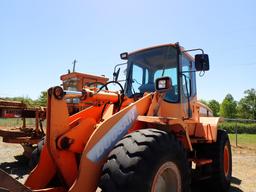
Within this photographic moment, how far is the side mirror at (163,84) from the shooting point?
4.57 m

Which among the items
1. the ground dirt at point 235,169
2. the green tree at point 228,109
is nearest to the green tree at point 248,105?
the green tree at point 228,109

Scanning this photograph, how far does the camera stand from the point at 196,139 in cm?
591

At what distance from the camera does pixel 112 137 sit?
382 cm

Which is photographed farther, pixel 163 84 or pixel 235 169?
pixel 235 169

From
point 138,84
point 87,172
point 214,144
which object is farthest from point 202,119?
point 87,172

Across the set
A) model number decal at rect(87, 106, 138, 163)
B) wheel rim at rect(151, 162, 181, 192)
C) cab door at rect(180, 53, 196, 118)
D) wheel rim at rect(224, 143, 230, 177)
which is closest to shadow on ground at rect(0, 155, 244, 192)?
wheel rim at rect(224, 143, 230, 177)

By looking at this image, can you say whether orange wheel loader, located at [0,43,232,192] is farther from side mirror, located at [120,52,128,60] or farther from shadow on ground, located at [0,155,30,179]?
shadow on ground, located at [0,155,30,179]

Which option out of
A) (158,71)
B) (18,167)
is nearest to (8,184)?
(158,71)

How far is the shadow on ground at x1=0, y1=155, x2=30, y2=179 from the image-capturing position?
802 centimetres

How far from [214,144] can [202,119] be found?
0.68 m

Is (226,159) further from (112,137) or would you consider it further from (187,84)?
(112,137)

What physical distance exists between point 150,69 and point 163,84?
119 centimetres

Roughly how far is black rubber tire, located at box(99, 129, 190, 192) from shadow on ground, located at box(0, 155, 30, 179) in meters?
4.94

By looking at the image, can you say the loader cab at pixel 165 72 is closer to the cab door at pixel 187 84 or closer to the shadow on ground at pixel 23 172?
the cab door at pixel 187 84
